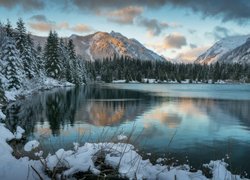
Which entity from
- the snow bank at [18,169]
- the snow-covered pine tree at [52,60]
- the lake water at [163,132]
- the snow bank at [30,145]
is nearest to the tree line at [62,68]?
the snow-covered pine tree at [52,60]

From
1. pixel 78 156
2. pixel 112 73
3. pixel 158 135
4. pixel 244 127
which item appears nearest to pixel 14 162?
pixel 78 156

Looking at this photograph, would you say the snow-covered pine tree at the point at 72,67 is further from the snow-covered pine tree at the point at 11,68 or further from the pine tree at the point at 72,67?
the snow-covered pine tree at the point at 11,68

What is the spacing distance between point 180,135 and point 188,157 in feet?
16.4

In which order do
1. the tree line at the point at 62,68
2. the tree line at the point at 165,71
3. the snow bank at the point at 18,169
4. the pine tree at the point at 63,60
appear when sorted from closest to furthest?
the snow bank at the point at 18,169 → the tree line at the point at 62,68 → the pine tree at the point at 63,60 → the tree line at the point at 165,71

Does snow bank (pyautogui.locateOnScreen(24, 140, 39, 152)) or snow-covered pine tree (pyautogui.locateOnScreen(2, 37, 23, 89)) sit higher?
snow-covered pine tree (pyautogui.locateOnScreen(2, 37, 23, 89))

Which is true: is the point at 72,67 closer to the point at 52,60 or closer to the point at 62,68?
the point at 62,68

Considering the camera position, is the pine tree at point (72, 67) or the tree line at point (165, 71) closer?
the pine tree at point (72, 67)

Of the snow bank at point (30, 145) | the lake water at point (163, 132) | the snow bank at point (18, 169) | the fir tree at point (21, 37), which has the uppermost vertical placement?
the fir tree at point (21, 37)

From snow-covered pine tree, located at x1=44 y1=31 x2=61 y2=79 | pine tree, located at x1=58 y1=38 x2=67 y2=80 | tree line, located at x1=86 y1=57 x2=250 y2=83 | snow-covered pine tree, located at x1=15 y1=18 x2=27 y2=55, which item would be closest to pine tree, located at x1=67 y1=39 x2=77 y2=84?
pine tree, located at x1=58 y1=38 x2=67 y2=80

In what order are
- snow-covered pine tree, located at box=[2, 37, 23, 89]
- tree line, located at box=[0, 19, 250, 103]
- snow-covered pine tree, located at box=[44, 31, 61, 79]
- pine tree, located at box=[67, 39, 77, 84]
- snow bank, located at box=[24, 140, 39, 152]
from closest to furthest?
1. snow bank, located at box=[24, 140, 39, 152]
2. snow-covered pine tree, located at box=[2, 37, 23, 89]
3. tree line, located at box=[0, 19, 250, 103]
4. snow-covered pine tree, located at box=[44, 31, 61, 79]
5. pine tree, located at box=[67, 39, 77, 84]

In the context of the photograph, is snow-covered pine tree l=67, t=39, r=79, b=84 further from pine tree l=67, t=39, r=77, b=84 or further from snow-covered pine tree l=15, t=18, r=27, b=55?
snow-covered pine tree l=15, t=18, r=27, b=55

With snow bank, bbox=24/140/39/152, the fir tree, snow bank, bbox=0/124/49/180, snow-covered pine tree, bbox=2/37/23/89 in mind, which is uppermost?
the fir tree

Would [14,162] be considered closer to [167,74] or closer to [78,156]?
[78,156]

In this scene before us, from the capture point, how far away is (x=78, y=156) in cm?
679
